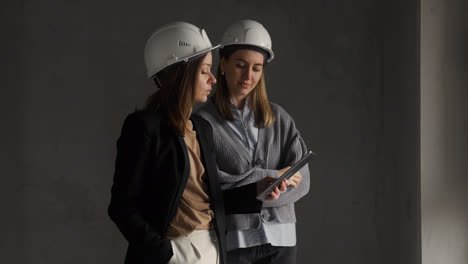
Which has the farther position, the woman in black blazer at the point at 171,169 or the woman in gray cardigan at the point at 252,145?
the woman in gray cardigan at the point at 252,145

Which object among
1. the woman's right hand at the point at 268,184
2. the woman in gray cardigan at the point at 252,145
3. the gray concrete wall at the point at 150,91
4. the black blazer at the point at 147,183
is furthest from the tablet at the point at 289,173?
the gray concrete wall at the point at 150,91

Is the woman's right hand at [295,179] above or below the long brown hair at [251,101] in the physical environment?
below

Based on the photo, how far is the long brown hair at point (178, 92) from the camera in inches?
66.8

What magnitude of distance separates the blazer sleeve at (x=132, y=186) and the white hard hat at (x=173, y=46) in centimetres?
23

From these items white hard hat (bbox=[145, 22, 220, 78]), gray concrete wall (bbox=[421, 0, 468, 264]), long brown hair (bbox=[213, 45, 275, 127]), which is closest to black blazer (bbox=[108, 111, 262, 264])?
white hard hat (bbox=[145, 22, 220, 78])

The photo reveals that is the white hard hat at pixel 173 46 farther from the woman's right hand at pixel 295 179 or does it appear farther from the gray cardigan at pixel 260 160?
the woman's right hand at pixel 295 179

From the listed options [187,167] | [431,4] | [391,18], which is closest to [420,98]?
[431,4]

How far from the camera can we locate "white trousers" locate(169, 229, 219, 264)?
1645 mm

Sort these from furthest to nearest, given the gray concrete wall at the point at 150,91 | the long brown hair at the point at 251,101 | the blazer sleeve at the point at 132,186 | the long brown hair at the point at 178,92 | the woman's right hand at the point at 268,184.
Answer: the gray concrete wall at the point at 150,91, the long brown hair at the point at 251,101, the woman's right hand at the point at 268,184, the long brown hair at the point at 178,92, the blazer sleeve at the point at 132,186

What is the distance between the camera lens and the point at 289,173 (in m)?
1.80

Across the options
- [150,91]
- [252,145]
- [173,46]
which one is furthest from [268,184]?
[150,91]

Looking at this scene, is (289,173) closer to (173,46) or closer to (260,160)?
(260,160)

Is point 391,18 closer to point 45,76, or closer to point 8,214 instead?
point 45,76

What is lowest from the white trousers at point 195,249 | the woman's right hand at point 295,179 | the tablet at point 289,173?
the white trousers at point 195,249
